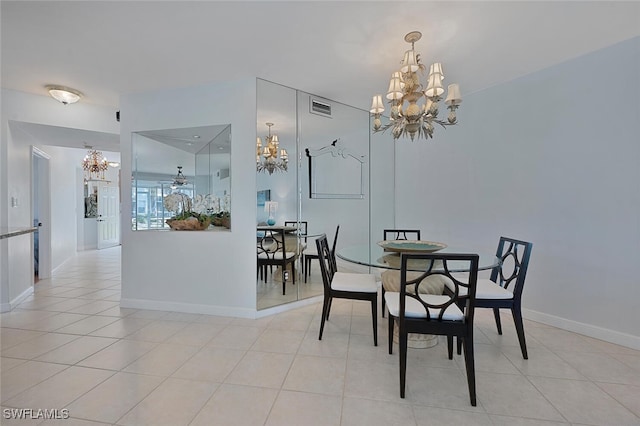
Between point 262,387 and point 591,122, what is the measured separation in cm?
352

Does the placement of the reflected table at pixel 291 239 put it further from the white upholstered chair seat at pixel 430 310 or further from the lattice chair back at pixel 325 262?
the white upholstered chair seat at pixel 430 310

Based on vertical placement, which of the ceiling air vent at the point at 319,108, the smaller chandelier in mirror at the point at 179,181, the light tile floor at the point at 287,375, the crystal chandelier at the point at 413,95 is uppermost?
the ceiling air vent at the point at 319,108

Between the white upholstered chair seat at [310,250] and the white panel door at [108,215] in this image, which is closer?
the white upholstered chair seat at [310,250]

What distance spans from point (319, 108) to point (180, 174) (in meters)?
1.89

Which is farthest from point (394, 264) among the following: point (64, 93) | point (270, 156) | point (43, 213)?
point (43, 213)

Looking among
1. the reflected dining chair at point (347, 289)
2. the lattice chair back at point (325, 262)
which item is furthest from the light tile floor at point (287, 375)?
the lattice chair back at point (325, 262)

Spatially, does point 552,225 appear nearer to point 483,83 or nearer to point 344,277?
point 483,83

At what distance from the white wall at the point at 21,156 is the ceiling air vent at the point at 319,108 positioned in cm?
274

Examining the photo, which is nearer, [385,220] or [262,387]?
Answer: [262,387]

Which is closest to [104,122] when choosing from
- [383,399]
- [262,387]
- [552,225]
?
[262,387]

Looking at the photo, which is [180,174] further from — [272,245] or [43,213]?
[43,213]

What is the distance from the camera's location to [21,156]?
3.63 metres

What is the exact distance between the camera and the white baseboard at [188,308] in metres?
3.01

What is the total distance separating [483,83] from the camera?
10.2 ft
